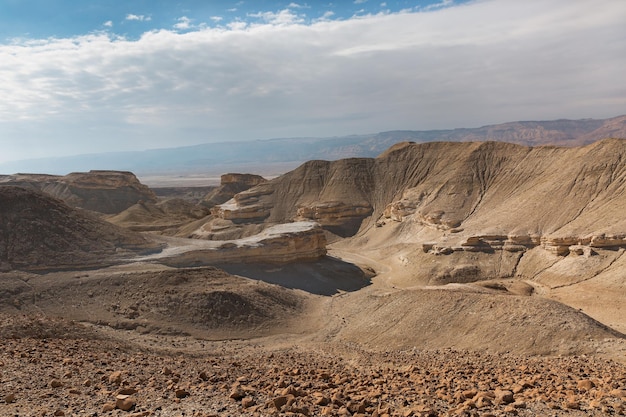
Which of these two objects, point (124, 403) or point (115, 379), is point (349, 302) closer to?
point (115, 379)

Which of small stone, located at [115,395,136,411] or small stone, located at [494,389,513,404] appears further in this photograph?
small stone, located at [494,389,513,404]

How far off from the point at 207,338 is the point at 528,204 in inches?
1279

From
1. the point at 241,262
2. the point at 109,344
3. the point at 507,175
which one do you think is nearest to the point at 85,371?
the point at 109,344

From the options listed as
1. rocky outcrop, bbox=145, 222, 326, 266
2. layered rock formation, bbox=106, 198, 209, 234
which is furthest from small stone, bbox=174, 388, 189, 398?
layered rock formation, bbox=106, 198, 209, 234

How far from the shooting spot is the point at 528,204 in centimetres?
4147

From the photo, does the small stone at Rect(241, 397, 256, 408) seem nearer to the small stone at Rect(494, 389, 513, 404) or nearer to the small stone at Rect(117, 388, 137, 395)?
the small stone at Rect(117, 388, 137, 395)

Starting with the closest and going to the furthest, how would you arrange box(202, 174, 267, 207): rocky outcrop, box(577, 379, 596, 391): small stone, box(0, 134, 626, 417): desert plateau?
box(0, 134, 626, 417): desert plateau → box(577, 379, 596, 391): small stone → box(202, 174, 267, 207): rocky outcrop

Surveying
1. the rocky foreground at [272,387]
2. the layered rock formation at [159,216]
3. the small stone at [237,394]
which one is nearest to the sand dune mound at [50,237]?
→ the rocky foreground at [272,387]

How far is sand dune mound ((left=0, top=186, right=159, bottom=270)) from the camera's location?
24.7 meters

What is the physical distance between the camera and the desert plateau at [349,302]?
8.30m

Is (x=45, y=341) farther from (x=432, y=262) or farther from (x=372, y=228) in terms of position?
(x=372, y=228)

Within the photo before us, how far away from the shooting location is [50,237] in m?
25.9

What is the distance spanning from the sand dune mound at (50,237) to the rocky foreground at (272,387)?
11.5 meters

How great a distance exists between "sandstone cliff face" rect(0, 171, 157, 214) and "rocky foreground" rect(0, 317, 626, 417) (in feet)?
234
